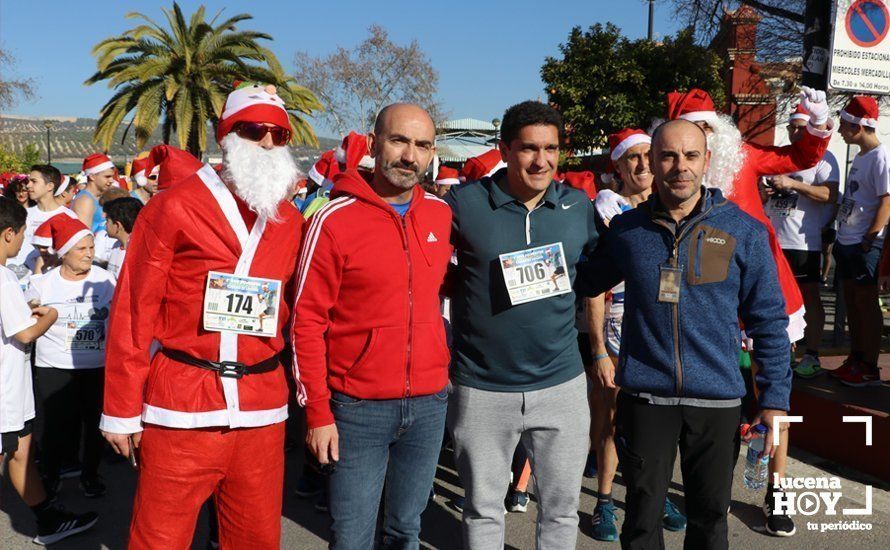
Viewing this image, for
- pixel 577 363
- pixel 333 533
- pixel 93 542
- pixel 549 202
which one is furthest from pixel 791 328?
pixel 93 542

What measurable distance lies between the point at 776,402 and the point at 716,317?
0.40m

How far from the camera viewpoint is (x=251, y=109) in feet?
9.16

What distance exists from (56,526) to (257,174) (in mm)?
2704

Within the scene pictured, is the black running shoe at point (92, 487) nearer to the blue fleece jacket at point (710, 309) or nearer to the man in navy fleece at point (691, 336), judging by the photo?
the man in navy fleece at point (691, 336)

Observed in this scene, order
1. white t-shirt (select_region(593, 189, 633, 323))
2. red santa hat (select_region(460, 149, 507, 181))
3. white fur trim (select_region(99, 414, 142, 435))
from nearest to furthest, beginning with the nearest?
1. white fur trim (select_region(99, 414, 142, 435))
2. white t-shirt (select_region(593, 189, 633, 323))
3. red santa hat (select_region(460, 149, 507, 181))

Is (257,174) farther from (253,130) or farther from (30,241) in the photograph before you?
(30,241)

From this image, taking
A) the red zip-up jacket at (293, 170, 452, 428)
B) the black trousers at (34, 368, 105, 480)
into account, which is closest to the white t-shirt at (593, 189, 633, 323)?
the red zip-up jacket at (293, 170, 452, 428)

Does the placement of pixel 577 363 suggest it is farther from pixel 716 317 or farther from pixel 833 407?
pixel 833 407

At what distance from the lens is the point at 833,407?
5047 millimetres

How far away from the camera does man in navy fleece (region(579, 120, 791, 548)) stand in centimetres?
284

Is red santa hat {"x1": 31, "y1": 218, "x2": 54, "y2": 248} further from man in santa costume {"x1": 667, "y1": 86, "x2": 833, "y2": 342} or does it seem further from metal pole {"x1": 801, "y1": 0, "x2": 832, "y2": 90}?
metal pole {"x1": 801, "y1": 0, "x2": 832, "y2": 90}

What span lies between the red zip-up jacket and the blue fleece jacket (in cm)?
85

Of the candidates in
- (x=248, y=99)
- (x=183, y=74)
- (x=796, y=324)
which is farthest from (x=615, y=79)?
(x=248, y=99)

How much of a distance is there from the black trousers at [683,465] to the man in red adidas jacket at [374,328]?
0.82 metres
